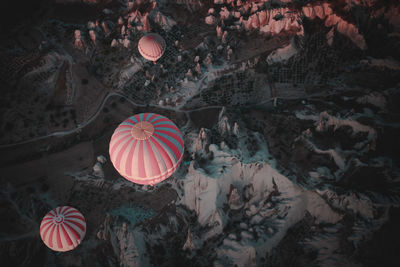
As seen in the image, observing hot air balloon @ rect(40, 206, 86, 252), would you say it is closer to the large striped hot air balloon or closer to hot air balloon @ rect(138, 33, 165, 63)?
the large striped hot air balloon

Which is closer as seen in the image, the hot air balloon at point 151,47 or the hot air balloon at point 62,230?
the hot air balloon at point 62,230

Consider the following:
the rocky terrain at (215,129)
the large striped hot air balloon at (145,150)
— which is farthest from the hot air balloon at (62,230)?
the large striped hot air balloon at (145,150)

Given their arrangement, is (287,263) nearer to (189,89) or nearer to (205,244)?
(205,244)

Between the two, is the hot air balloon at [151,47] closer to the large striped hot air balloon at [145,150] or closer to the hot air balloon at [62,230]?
the large striped hot air balloon at [145,150]

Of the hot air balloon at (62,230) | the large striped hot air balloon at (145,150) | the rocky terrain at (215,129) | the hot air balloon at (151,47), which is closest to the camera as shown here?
the large striped hot air balloon at (145,150)

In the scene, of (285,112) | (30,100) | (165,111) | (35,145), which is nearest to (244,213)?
(285,112)

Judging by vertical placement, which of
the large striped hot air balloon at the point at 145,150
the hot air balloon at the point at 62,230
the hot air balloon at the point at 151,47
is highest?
the hot air balloon at the point at 151,47

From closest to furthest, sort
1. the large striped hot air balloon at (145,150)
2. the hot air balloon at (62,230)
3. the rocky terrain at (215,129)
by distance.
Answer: the large striped hot air balloon at (145,150) < the rocky terrain at (215,129) < the hot air balloon at (62,230)
